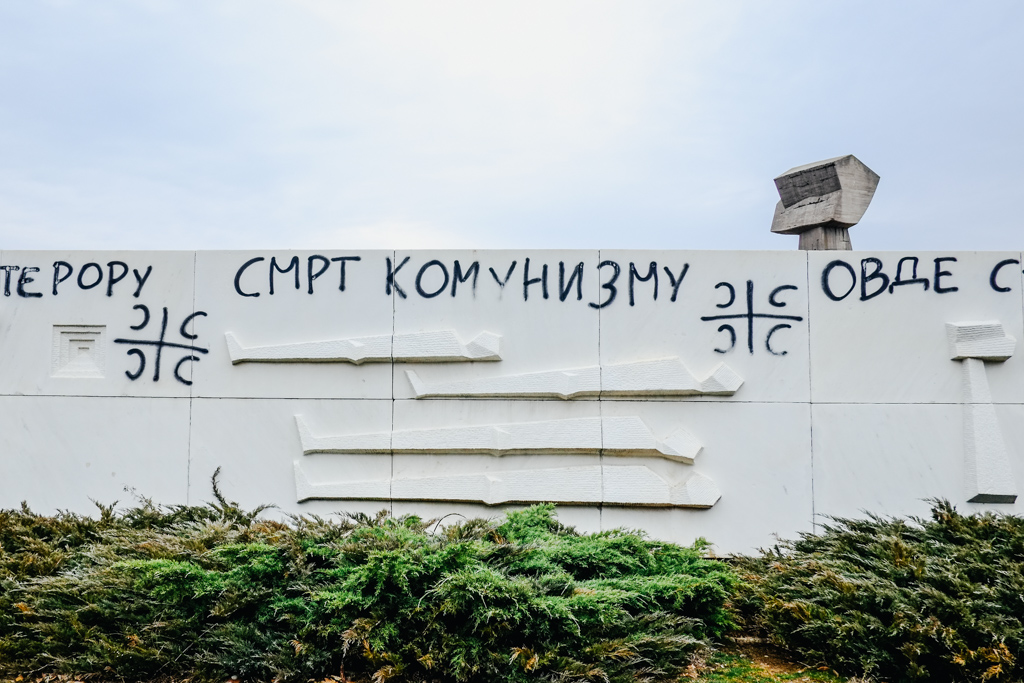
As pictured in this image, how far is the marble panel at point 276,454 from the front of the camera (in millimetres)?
6871

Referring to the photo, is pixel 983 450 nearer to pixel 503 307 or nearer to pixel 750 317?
pixel 750 317

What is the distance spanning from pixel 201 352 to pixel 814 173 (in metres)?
5.78

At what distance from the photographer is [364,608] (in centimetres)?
386

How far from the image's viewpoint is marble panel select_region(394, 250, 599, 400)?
6895 millimetres

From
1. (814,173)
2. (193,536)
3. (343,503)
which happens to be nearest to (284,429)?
(343,503)

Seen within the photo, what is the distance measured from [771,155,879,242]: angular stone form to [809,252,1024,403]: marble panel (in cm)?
59

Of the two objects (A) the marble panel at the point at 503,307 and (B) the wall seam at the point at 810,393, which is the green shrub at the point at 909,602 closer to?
(B) the wall seam at the point at 810,393

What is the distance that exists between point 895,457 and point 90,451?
6.83 m

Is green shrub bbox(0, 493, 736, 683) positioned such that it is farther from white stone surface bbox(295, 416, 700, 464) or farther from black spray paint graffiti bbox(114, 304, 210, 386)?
black spray paint graffiti bbox(114, 304, 210, 386)

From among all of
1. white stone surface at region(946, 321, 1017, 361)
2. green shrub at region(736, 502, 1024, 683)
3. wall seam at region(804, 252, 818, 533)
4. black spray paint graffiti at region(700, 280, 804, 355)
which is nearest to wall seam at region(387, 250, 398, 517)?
black spray paint graffiti at region(700, 280, 804, 355)

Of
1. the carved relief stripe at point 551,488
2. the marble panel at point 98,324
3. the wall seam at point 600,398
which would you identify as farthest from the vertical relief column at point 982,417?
the marble panel at point 98,324

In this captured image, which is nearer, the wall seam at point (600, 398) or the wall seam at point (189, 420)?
the wall seam at point (600, 398)

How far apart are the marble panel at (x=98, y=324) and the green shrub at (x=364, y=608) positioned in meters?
2.57

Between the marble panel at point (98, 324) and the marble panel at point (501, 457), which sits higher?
the marble panel at point (98, 324)
